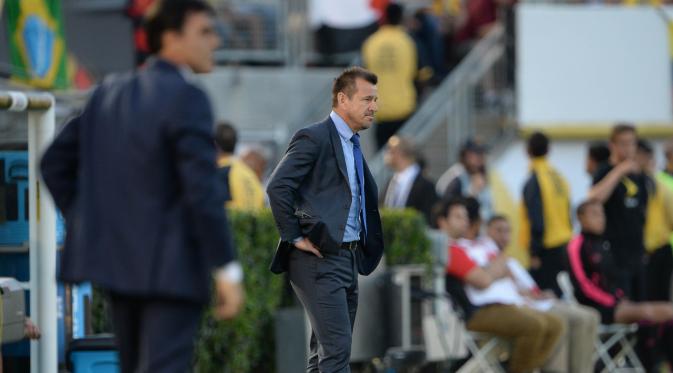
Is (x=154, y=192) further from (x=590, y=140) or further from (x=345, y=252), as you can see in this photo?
(x=590, y=140)

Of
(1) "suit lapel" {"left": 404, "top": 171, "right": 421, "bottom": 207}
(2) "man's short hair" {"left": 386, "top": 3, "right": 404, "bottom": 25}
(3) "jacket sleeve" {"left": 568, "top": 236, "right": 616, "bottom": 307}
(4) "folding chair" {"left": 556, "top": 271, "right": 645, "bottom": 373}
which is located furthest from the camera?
(2) "man's short hair" {"left": 386, "top": 3, "right": 404, "bottom": 25}

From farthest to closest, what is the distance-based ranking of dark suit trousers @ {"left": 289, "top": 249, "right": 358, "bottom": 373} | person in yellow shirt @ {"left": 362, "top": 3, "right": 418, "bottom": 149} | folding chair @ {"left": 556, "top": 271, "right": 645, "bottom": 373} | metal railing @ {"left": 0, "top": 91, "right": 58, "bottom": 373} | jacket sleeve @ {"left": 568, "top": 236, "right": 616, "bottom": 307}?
person in yellow shirt @ {"left": 362, "top": 3, "right": 418, "bottom": 149}, jacket sleeve @ {"left": 568, "top": 236, "right": 616, "bottom": 307}, folding chair @ {"left": 556, "top": 271, "right": 645, "bottom": 373}, metal railing @ {"left": 0, "top": 91, "right": 58, "bottom": 373}, dark suit trousers @ {"left": 289, "top": 249, "right": 358, "bottom": 373}

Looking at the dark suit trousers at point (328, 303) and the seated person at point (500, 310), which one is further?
the seated person at point (500, 310)

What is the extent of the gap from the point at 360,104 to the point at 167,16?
8.87 feet

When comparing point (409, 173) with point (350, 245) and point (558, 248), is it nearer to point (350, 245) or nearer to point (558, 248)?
point (558, 248)

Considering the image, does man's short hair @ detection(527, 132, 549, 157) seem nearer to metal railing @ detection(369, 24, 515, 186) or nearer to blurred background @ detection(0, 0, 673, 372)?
blurred background @ detection(0, 0, 673, 372)

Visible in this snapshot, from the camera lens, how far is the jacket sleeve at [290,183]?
836cm

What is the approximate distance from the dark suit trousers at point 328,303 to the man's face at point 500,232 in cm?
513

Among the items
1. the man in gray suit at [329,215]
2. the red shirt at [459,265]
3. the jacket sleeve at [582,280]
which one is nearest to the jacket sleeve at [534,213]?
the jacket sleeve at [582,280]

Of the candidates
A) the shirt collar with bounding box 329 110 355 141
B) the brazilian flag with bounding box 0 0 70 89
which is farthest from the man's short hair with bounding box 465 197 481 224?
the shirt collar with bounding box 329 110 355 141

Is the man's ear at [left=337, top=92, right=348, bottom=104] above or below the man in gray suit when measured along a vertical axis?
above

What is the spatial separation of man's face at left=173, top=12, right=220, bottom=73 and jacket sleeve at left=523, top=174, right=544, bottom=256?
8819 mm

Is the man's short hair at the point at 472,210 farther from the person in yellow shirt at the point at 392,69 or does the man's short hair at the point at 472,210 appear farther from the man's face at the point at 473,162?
the person in yellow shirt at the point at 392,69

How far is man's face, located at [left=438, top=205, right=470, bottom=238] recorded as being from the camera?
12.7 meters
